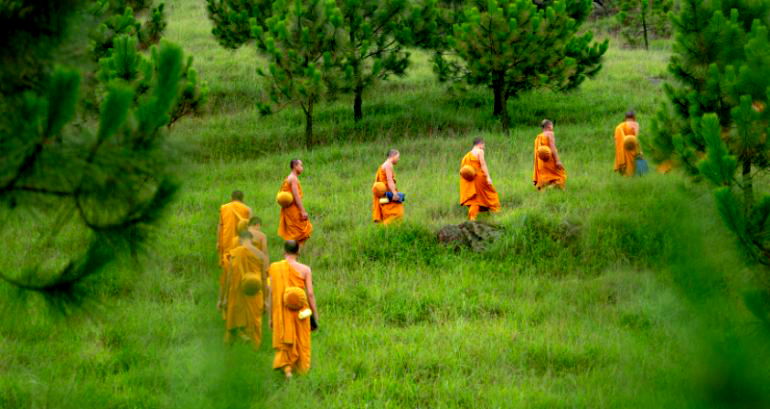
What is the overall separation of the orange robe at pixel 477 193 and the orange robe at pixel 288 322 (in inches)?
266

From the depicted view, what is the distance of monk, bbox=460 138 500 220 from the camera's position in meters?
15.5

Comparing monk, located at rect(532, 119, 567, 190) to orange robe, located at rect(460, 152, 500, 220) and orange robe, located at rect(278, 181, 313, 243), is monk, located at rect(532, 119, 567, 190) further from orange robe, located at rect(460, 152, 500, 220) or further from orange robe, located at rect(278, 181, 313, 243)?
orange robe, located at rect(278, 181, 313, 243)

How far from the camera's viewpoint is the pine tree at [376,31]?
24.8 metres

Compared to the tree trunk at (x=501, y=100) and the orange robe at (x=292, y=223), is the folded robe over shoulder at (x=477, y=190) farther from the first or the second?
the tree trunk at (x=501, y=100)

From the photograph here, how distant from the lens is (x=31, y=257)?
418 cm

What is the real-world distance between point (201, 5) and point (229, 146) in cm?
2914

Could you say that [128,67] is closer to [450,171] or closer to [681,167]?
[450,171]

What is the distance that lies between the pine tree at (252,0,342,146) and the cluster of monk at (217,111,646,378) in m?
7.69

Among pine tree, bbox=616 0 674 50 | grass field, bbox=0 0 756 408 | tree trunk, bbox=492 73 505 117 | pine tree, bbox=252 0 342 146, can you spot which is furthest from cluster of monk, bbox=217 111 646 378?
pine tree, bbox=616 0 674 50

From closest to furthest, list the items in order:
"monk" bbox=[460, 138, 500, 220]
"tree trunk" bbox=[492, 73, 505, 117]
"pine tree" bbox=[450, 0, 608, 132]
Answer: "monk" bbox=[460, 138, 500, 220] < "pine tree" bbox=[450, 0, 608, 132] < "tree trunk" bbox=[492, 73, 505, 117]

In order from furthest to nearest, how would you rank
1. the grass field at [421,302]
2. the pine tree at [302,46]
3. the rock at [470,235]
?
the pine tree at [302,46] → the rock at [470,235] → the grass field at [421,302]

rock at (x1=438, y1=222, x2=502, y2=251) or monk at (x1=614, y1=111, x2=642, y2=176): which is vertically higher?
monk at (x1=614, y1=111, x2=642, y2=176)

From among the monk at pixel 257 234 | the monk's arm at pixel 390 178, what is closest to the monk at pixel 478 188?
the monk's arm at pixel 390 178

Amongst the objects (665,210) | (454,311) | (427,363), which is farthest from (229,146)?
(665,210)
